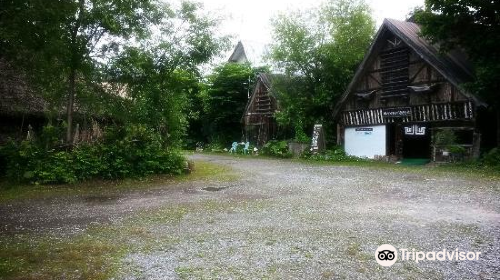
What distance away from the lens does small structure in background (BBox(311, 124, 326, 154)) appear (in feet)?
69.7

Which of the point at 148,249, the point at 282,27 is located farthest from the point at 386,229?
the point at 282,27

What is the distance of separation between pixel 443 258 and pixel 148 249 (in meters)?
4.00

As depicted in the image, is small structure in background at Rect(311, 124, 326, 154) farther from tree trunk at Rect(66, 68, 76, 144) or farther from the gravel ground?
tree trunk at Rect(66, 68, 76, 144)

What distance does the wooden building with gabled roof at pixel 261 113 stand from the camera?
1042 inches

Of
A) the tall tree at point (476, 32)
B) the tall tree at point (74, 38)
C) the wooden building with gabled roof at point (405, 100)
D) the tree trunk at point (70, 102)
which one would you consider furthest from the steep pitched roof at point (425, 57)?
the tree trunk at point (70, 102)

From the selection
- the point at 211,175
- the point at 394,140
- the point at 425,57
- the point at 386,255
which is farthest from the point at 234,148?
the point at 386,255

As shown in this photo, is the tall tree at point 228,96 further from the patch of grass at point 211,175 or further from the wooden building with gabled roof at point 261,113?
the patch of grass at point 211,175

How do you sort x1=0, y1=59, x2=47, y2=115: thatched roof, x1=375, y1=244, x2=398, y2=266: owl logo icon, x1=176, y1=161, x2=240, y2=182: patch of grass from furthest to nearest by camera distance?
x1=0, y1=59, x2=47, y2=115: thatched roof
x1=176, y1=161, x2=240, y2=182: patch of grass
x1=375, y1=244, x2=398, y2=266: owl logo icon

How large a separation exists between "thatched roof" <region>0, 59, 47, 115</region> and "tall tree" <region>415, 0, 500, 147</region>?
1559 centimetres

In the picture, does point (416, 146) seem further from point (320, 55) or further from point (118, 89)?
point (118, 89)

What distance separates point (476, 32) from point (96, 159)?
48.3ft

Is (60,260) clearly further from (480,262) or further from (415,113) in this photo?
(415,113)

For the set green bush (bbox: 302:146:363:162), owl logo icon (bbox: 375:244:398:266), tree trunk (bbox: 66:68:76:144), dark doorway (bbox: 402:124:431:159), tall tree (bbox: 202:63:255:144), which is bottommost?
owl logo icon (bbox: 375:244:398:266)

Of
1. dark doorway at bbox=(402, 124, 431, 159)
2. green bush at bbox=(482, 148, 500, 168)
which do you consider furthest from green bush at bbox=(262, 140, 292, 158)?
green bush at bbox=(482, 148, 500, 168)
